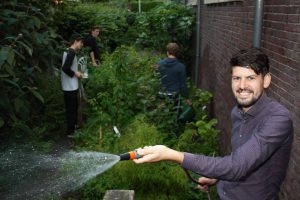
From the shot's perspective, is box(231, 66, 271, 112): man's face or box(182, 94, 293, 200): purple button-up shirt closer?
box(182, 94, 293, 200): purple button-up shirt

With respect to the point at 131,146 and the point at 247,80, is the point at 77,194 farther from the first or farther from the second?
the point at 247,80

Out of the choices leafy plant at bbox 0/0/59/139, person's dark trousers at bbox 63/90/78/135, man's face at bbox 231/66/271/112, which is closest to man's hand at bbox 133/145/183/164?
man's face at bbox 231/66/271/112

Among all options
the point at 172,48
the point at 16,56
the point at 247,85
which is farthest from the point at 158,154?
the point at 172,48

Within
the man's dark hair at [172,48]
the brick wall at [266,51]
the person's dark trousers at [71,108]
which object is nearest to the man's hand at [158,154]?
the brick wall at [266,51]

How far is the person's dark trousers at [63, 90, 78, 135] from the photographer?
791 centimetres

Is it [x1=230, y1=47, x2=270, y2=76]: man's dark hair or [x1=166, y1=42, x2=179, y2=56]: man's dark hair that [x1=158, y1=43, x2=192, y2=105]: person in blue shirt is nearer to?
[x1=166, y1=42, x2=179, y2=56]: man's dark hair

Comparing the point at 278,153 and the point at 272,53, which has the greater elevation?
the point at 272,53

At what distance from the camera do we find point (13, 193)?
4.77 m

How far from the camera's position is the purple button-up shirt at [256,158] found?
84.1 inches

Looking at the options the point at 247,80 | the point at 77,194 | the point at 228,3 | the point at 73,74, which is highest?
the point at 228,3

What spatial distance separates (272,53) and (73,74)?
4.19 metres

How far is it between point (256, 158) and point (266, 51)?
268cm

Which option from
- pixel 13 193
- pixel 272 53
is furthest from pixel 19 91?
pixel 272 53

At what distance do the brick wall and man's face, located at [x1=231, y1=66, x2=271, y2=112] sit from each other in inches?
52.0
